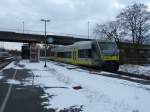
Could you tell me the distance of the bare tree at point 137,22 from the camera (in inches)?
2557

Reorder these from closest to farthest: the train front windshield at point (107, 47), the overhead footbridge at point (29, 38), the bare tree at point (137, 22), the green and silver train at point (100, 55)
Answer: the green and silver train at point (100, 55) → the train front windshield at point (107, 47) → the bare tree at point (137, 22) → the overhead footbridge at point (29, 38)

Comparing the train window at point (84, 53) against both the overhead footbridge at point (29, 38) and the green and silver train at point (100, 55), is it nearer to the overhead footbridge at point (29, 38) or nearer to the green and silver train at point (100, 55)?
the green and silver train at point (100, 55)

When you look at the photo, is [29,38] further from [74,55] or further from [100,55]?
[100,55]

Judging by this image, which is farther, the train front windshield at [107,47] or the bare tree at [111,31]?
the bare tree at [111,31]

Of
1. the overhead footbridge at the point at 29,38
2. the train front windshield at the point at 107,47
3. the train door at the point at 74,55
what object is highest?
the overhead footbridge at the point at 29,38

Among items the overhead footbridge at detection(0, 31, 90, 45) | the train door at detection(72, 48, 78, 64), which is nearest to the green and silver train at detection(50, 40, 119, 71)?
the train door at detection(72, 48, 78, 64)

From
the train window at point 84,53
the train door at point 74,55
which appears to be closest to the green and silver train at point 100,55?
the train window at point 84,53

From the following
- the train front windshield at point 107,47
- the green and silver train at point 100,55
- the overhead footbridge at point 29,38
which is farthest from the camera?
the overhead footbridge at point 29,38

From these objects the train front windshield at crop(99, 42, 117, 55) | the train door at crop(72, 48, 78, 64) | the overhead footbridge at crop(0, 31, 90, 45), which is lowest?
the train door at crop(72, 48, 78, 64)

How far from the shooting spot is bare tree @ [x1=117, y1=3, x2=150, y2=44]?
64938 millimetres

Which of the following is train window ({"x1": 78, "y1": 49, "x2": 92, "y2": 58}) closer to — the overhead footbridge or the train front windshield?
the train front windshield

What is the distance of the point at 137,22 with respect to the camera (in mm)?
66000

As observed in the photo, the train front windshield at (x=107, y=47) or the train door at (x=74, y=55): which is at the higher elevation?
the train front windshield at (x=107, y=47)

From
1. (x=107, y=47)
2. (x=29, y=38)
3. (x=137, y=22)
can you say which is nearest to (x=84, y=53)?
(x=107, y=47)
